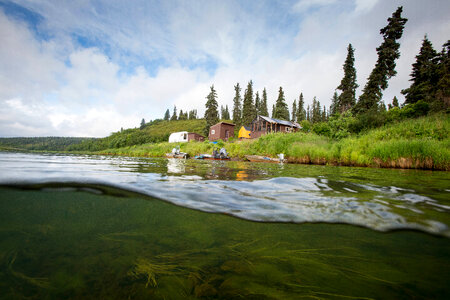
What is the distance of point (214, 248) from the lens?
1.18 metres

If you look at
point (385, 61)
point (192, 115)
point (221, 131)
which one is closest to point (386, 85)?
point (385, 61)

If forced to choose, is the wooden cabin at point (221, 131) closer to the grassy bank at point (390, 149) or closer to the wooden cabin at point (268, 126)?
the wooden cabin at point (268, 126)

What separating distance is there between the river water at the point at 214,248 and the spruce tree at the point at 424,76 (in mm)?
29158

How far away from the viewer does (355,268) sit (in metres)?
1.00

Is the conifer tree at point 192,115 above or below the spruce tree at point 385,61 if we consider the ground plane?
above

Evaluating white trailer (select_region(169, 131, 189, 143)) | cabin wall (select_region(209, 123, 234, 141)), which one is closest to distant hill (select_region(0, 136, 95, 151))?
white trailer (select_region(169, 131, 189, 143))

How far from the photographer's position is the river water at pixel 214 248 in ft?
2.77

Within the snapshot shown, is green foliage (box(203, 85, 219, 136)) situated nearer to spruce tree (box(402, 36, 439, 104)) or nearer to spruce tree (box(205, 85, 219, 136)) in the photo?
spruce tree (box(205, 85, 219, 136))

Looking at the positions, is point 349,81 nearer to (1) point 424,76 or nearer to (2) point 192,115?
(1) point 424,76

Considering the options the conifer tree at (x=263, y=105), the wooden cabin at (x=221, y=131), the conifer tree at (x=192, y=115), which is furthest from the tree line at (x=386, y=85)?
the conifer tree at (x=192, y=115)

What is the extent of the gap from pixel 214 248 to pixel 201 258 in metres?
0.13

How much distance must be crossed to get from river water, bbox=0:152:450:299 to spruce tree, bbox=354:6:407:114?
80.2 feet

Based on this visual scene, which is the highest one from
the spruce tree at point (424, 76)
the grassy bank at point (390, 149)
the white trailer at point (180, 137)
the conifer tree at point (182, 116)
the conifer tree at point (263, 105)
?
the conifer tree at point (182, 116)

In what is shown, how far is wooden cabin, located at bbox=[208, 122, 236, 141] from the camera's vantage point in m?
40.3
